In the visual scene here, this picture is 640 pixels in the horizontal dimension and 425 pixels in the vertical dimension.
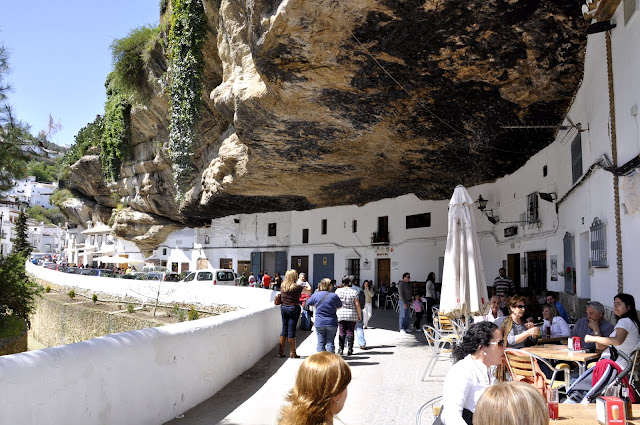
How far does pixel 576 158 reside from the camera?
927 centimetres

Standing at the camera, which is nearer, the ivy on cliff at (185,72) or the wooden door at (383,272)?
the ivy on cliff at (185,72)

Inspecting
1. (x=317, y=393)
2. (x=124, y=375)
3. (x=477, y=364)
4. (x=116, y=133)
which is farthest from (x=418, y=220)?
(x=317, y=393)

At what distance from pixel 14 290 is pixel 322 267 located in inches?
524

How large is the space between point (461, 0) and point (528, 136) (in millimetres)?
5461

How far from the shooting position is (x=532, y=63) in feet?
28.1

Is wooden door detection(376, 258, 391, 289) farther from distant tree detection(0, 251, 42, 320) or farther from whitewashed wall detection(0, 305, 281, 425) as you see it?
whitewashed wall detection(0, 305, 281, 425)

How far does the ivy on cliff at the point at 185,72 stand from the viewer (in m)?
15.6

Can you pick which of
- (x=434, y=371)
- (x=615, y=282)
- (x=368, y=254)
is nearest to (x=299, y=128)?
Answer: (x=434, y=371)

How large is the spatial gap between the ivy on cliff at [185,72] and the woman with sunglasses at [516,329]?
12.8m

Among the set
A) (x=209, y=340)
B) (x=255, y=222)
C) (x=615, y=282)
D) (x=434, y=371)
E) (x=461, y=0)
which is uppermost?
(x=461, y=0)

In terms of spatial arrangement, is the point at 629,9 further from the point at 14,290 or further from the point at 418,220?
the point at 14,290

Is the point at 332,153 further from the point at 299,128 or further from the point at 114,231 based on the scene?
the point at 114,231

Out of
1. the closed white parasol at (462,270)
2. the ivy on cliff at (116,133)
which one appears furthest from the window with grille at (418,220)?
the ivy on cliff at (116,133)

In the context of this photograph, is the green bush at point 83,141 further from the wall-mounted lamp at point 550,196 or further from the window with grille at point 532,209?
the wall-mounted lamp at point 550,196
